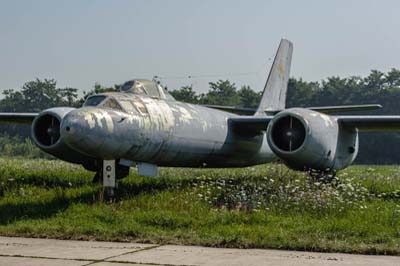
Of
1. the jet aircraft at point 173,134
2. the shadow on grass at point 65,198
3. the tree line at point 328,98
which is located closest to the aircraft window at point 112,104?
the jet aircraft at point 173,134

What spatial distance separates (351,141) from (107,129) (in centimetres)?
659

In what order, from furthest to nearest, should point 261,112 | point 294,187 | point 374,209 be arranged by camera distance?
point 261,112
point 294,187
point 374,209

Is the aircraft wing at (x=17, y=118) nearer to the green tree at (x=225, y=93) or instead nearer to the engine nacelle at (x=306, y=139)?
the engine nacelle at (x=306, y=139)

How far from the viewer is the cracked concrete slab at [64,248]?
26.8ft

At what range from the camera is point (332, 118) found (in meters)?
15.2

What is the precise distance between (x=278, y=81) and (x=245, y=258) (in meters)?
14.6

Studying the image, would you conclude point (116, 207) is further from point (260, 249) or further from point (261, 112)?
point (261, 112)

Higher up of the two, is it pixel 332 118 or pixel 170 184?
pixel 332 118

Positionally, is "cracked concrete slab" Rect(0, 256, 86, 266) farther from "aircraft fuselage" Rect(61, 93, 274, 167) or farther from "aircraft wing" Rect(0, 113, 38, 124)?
"aircraft wing" Rect(0, 113, 38, 124)

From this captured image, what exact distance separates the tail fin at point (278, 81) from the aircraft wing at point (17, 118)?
6.90 metres

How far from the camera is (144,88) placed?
1476cm

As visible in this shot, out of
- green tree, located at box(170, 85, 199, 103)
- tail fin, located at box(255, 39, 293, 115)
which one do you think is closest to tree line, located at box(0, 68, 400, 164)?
green tree, located at box(170, 85, 199, 103)

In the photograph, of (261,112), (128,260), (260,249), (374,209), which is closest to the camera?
(128,260)

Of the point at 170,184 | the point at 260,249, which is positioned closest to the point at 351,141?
the point at 170,184
